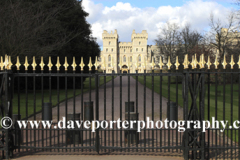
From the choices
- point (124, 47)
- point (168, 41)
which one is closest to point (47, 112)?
point (168, 41)

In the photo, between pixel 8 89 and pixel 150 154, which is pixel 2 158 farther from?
pixel 150 154

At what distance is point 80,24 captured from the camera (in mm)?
25516

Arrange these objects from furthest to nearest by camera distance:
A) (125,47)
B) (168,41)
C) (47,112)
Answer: (125,47)
(168,41)
(47,112)

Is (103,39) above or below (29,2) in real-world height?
above

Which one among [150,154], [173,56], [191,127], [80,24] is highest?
[80,24]

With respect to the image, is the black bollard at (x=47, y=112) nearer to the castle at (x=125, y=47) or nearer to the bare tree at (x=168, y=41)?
the bare tree at (x=168, y=41)

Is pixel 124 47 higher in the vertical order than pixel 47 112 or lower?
higher

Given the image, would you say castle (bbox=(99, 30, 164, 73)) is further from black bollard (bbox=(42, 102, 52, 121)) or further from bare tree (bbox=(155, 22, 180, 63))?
black bollard (bbox=(42, 102, 52, 121))

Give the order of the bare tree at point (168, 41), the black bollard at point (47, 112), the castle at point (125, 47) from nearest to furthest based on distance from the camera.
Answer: the black bollard at point (47, 112) < the bare tree at point (168, 41) < the castle at point (125, 47)

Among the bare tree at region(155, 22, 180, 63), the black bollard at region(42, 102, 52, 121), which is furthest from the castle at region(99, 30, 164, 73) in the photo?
the black bollard at region(42, 102, 52, 121)

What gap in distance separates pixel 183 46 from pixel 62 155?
1392 inches

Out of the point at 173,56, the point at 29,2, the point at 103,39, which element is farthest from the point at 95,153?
the point at 103,39

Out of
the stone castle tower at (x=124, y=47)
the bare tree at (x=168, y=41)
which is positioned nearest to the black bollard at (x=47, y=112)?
the bare tree at (x=168, y=41)

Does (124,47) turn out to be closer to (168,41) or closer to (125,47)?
(125,47)
